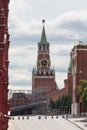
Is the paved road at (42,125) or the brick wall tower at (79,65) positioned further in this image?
the brick wall tower at (79,65)

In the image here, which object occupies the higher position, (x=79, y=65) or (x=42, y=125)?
(x=79, y=65)

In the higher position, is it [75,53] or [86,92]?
[75,53]

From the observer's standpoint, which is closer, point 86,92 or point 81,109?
point 86,92

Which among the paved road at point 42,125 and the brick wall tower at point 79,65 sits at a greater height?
the brick wall tower at point 79,65

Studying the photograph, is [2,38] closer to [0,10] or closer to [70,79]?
[0,10]

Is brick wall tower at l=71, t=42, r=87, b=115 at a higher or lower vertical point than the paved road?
higher

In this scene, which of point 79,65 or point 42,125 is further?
point 79,65

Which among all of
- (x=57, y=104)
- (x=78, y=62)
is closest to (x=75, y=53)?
(x=78, y=62)

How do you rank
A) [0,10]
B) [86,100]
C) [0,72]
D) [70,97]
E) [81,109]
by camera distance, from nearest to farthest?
[0,72]
[0,10]
[86,100]
[81,109]
[70,97]

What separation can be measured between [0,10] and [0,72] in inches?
198

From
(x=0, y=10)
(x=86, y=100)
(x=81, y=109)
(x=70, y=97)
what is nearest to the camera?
(x=0, y=10)

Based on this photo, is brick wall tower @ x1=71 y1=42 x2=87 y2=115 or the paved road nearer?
the paved road

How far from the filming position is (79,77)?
14425cm

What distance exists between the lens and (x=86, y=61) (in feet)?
473
